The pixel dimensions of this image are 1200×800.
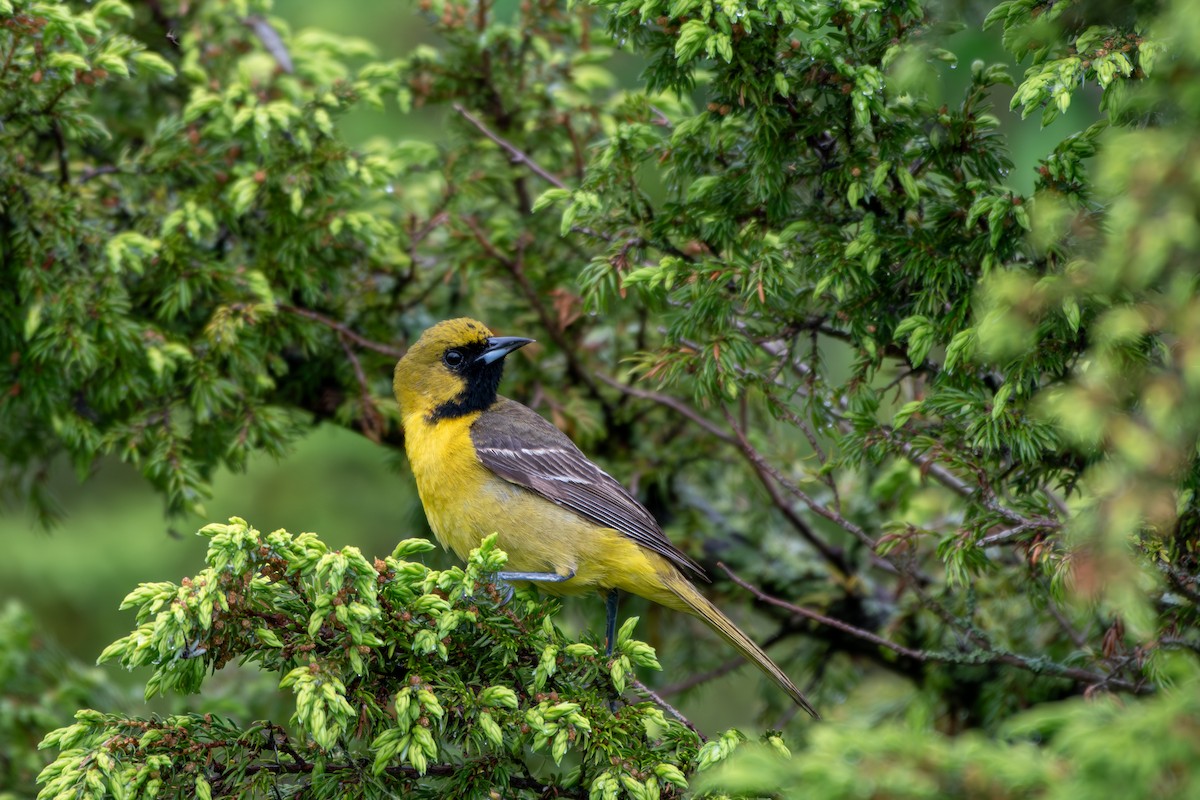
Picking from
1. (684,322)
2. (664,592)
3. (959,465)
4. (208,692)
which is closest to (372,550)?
(208,692)

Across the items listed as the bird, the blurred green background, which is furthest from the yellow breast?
the blurred green background

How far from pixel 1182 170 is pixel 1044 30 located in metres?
1.47

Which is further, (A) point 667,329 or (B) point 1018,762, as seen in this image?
(A) point 667,329

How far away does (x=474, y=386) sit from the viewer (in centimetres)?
546

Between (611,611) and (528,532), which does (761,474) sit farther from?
(528,532)

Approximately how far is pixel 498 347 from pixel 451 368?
0.26 m

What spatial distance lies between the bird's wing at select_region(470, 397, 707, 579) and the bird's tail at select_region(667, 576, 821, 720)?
4.3 inches

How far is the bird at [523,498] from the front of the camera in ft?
16.1

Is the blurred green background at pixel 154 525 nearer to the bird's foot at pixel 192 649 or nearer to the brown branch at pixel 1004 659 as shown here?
the brown branch at pixel 1004 659

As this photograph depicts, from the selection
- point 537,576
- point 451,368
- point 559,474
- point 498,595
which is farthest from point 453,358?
point 498,595

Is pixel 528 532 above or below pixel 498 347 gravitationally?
below

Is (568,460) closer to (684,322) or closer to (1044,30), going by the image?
(684,322)

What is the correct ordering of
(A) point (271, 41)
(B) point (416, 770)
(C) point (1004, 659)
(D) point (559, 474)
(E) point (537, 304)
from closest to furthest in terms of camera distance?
(B) point (416, 770) → (C) point (1004, 659) → (D) point (559, 474) → (E) point (537, 304) → (A) point (271, 41)

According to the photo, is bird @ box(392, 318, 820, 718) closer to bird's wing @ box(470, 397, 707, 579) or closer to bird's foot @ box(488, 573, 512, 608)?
bird's wing @ box(470, 397, 707, 579)
